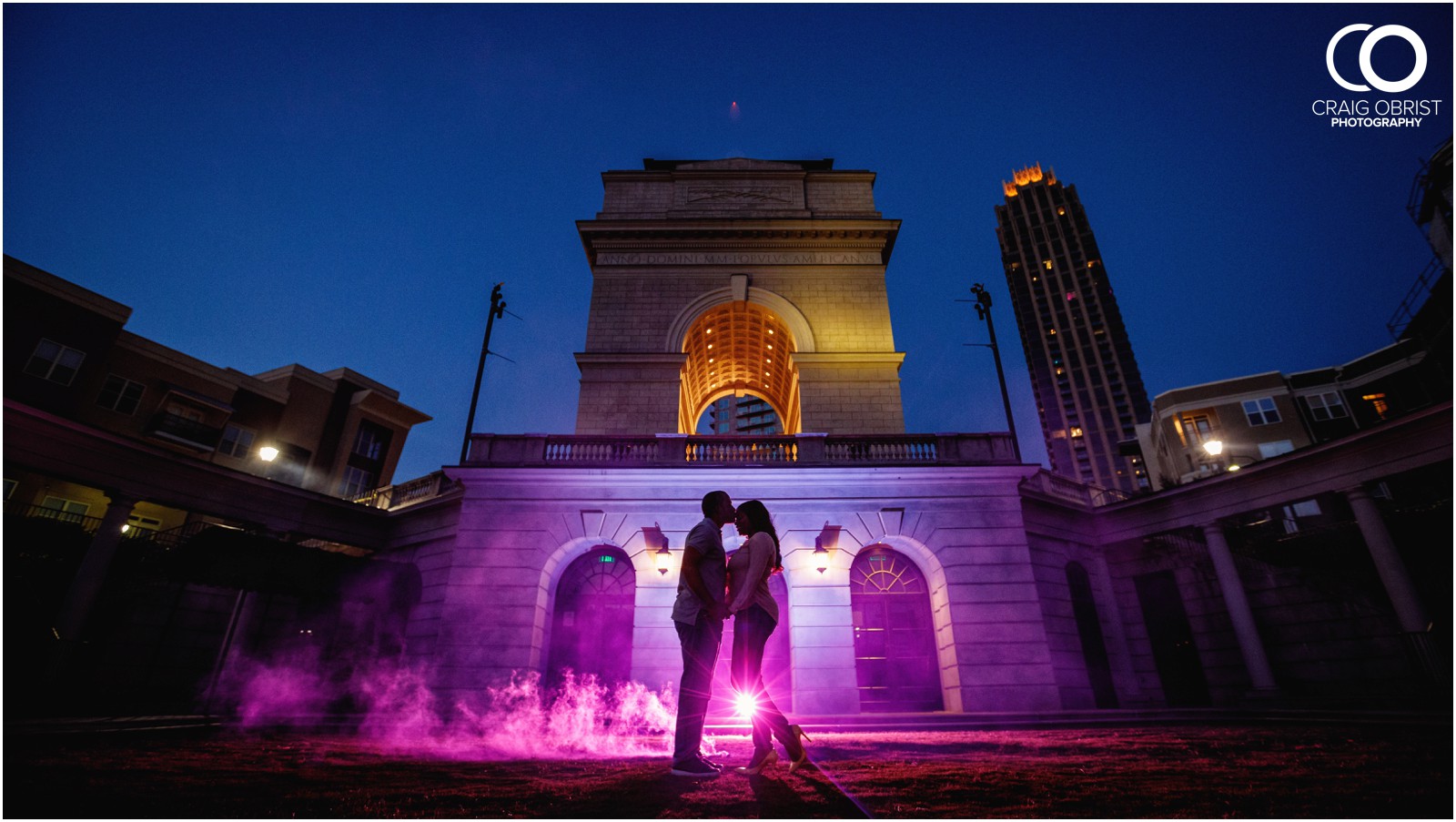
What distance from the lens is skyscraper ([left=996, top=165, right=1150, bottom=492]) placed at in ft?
258

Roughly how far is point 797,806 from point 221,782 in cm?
423

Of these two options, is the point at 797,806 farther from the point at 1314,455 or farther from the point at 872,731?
the point at 1314,455

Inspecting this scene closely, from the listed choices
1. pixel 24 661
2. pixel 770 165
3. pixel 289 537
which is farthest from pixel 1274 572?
pixel 24 661

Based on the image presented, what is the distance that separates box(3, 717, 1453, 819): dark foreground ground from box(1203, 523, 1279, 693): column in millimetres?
11243

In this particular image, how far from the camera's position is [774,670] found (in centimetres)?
1291

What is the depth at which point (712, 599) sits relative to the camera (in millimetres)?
4465

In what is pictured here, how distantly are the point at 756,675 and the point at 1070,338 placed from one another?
323ft

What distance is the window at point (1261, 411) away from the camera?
33.2m

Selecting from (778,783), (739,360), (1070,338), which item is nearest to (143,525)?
(739,360)

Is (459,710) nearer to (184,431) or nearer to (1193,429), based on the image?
(184,431)

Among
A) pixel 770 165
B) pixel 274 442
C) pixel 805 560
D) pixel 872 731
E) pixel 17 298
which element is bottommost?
pixel 872 731

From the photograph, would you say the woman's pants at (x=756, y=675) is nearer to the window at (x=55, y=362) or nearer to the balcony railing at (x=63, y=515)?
the balcony railing at (x=63, y=515)

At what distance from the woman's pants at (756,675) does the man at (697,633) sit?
251 millimetres

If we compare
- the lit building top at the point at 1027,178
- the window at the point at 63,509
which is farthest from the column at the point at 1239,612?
the lit building top at the point at 1027,178
